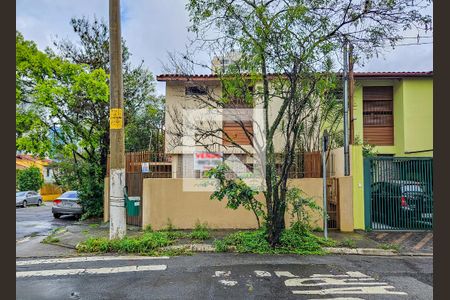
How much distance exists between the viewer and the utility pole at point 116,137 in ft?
26.0

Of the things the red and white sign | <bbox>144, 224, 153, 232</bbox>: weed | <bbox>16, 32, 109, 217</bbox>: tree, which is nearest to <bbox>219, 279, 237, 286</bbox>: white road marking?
<bbox>144, 224, 153, 232</bbox>: weed

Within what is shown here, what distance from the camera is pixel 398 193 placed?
31.8 ft

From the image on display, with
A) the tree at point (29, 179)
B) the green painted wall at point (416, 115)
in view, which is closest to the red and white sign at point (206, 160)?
the green painted wall at point (416, 115)

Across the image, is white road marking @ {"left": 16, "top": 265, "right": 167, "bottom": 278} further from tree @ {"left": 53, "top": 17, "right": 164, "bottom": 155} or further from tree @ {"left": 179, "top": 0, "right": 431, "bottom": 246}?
tree @ {"left": 53, "top": 17, "right": 164, "bottom": 155}

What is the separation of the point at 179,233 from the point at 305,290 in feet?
15.7

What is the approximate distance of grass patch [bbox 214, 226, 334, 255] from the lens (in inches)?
294

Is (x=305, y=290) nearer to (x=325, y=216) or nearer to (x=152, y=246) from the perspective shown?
(x=325, y=216)

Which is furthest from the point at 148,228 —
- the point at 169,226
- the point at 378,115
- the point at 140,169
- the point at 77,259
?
the point at 378,115

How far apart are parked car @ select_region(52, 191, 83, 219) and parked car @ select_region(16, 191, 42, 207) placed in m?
12.9

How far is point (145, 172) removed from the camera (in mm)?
10273

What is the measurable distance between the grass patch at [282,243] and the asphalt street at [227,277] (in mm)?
353

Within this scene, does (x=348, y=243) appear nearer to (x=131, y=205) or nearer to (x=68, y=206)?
(x=131, y=205)

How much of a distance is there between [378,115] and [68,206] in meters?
14.9

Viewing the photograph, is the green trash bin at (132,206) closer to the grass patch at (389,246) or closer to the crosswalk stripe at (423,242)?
the grass patch at (389,246)
